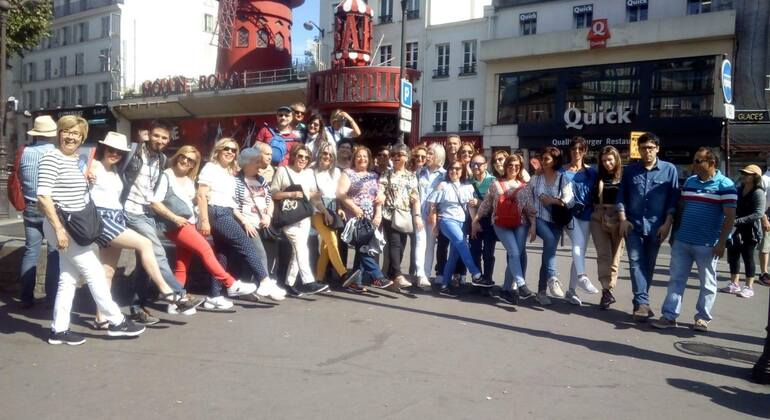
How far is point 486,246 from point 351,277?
167 centimetres

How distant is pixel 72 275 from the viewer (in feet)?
18.7

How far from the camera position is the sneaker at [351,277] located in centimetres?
790

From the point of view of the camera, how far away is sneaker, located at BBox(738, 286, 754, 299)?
8.91 m

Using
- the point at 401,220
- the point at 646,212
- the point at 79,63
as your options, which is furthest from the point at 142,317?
the point at 79,63

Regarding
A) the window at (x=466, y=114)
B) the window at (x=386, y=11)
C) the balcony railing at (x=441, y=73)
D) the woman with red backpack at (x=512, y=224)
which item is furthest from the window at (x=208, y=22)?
the woman with red backpack at (x=512, y=224)

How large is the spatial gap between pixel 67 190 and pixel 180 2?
50.7 meters

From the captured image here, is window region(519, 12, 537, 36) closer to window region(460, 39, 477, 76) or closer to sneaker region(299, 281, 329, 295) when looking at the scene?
window region(460, 39, 477, 76)

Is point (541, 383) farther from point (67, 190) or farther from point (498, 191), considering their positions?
point (67, 190)

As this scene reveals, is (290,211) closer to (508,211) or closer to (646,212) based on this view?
(508,211)

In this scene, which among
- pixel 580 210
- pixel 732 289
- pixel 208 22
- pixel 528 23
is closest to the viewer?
pixel 580 210

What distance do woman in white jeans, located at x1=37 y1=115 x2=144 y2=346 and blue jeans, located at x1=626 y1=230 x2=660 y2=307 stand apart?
4.93m

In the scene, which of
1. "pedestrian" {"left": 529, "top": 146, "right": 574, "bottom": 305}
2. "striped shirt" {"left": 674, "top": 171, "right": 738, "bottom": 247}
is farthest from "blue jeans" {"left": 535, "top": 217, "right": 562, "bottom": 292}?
"striped shirt" {"left": 674, "top": 171, "right": 738, "bottom": 247}

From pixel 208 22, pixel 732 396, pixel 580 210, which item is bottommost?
pixel 732 396

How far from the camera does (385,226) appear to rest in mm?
8344
